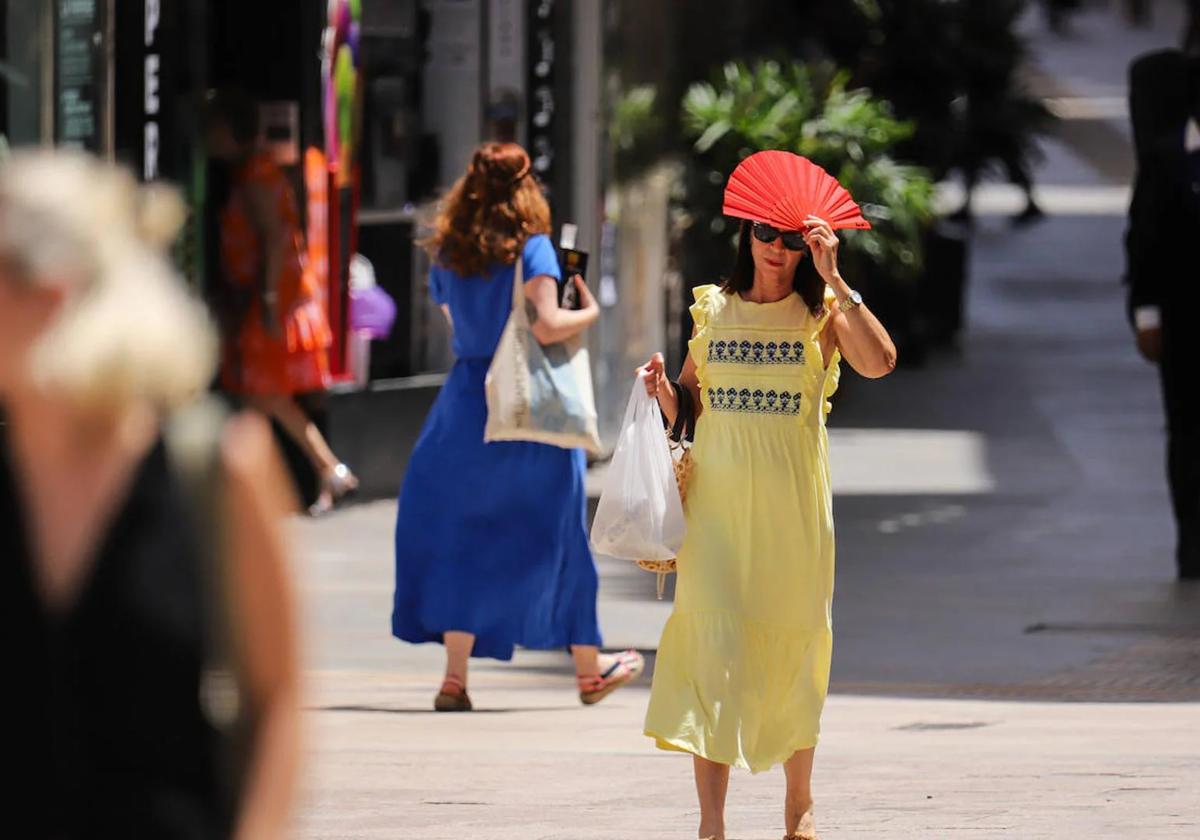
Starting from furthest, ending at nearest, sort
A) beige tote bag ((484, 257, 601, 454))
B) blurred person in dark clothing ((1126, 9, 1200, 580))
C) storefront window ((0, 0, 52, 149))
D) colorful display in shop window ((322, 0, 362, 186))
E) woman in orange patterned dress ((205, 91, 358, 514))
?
colorful display in shop window ((322, 0, 362, 186)) → woman in orange patterned dress ((205, 91, 358, 514)) → storefront window ((0, 0, 52, 149)) → blurred person in dark clothing ((1126, 9, 1200, 580)) → beige tote bag ((484, 257, 601, 454))

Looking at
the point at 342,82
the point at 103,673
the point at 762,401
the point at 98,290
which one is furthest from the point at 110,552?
the point at 342,82

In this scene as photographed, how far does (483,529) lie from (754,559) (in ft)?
8.82

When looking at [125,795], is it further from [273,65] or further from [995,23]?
[995,23]

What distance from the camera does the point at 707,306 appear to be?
592 centimetres

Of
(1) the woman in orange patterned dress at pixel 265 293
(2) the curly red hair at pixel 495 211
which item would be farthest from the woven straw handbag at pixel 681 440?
(1) the woman in orange patterned dress at pixel 265 293

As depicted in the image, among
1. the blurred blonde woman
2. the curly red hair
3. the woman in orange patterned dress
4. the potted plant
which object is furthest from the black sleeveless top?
the potted plant

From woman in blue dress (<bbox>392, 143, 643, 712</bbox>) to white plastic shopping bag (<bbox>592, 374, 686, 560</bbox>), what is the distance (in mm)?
2366

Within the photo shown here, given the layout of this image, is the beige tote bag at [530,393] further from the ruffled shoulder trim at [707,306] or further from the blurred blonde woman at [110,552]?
the blurred blonde woman at [110,552]

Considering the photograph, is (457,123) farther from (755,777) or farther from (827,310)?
(827,310)

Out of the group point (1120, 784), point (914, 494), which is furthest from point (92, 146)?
point (1120, 784)

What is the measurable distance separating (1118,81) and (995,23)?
1469 inches

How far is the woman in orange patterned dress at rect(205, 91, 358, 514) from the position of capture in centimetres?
1260

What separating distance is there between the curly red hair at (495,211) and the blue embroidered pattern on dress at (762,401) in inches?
94.1

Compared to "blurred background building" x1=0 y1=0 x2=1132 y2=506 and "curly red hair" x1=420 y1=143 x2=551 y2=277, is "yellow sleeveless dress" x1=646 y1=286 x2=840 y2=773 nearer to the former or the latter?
"curly red hair" x1=420 y1=143 x2=551 y2=277
